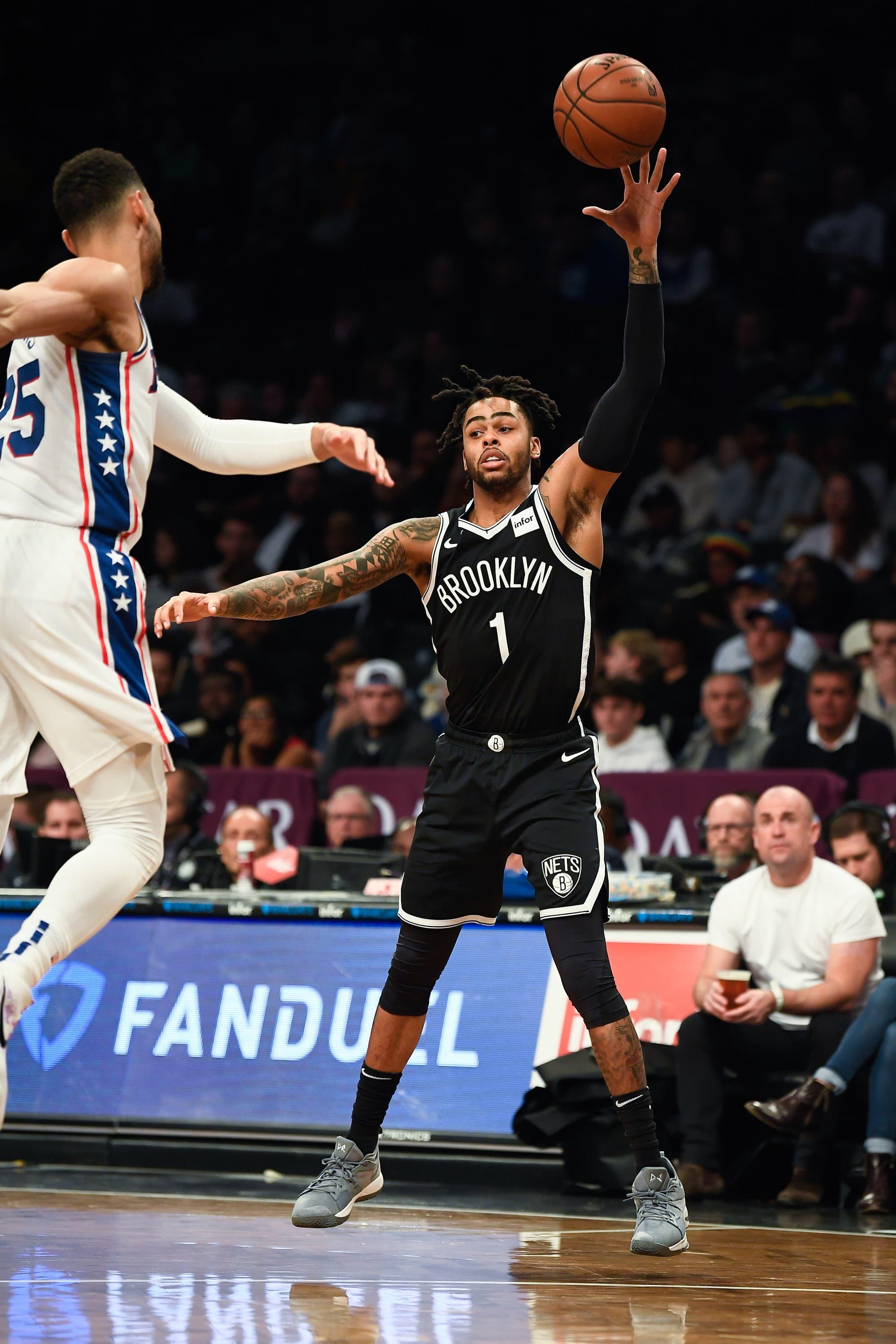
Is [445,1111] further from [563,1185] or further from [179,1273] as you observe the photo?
[179,1273]

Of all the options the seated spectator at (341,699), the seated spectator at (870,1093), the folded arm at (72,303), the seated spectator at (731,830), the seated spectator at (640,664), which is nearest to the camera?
the folded arm at (72,303)

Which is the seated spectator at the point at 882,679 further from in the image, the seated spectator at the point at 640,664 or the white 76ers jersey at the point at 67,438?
the white 76ers jersey at the point at 67,438

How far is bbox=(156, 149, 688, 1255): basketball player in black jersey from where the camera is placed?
4855 millimetres

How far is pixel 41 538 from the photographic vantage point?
4535 mm

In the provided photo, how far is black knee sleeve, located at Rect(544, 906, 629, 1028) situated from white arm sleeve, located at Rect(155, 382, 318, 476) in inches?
60.5

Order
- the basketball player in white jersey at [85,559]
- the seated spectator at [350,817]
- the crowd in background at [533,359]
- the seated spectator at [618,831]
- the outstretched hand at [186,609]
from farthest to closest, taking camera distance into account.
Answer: the crowd in background at [533,359]
the seated spectator at [350,817]
the seated spectator at [618,831]
the outstretched hand at [186,609]
the basketball player in white jersey at [85,559]

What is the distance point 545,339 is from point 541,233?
130 centimetres

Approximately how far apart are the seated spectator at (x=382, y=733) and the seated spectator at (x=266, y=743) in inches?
6.9

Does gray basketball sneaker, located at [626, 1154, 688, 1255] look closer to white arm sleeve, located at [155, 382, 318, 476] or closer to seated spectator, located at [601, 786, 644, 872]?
white arm sleeve, located at [155, 382, 318, 476]

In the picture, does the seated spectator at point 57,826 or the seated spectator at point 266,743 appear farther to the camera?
the seated spectator at point 266,743

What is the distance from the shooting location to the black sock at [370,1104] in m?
5.18

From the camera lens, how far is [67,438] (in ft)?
15.1

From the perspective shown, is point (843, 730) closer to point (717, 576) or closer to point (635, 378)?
point (717, 576)

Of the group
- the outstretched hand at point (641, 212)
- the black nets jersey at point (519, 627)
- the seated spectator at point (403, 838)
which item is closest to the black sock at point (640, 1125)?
the black nets jersey at point (519, 627)
